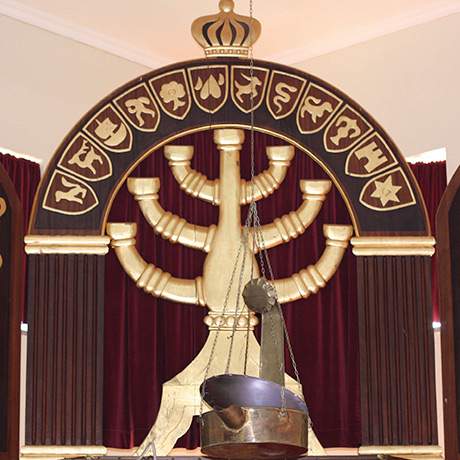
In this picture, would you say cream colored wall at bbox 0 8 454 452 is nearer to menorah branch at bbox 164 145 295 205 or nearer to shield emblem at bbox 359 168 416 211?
shield emblem at bbox 359 168 416 211

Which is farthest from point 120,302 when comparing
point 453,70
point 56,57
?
point 453,70

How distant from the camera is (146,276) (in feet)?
19.0

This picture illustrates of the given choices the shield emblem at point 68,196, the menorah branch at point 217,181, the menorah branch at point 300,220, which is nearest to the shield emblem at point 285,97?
the menorah branch at point 217,181

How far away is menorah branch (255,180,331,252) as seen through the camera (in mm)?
5820

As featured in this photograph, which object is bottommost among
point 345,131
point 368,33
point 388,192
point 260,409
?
point 260,409

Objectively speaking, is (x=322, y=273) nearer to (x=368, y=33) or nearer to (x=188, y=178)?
(x=188, y=178)

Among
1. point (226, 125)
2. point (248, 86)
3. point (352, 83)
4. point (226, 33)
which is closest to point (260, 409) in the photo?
point (226, 125)

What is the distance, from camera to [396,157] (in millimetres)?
5746

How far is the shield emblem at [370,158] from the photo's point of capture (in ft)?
18.9

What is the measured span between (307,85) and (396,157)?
447 millimetres

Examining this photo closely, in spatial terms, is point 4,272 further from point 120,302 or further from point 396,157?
point 396,157

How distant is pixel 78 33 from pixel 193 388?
1.98 m

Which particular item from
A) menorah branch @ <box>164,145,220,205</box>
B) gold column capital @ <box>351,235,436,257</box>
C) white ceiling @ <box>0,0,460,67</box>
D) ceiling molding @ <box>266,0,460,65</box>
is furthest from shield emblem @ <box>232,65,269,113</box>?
ceiling molding @ <box>266,0,460,65</box>

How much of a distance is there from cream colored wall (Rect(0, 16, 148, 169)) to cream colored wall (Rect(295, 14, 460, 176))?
1133 millimetres
